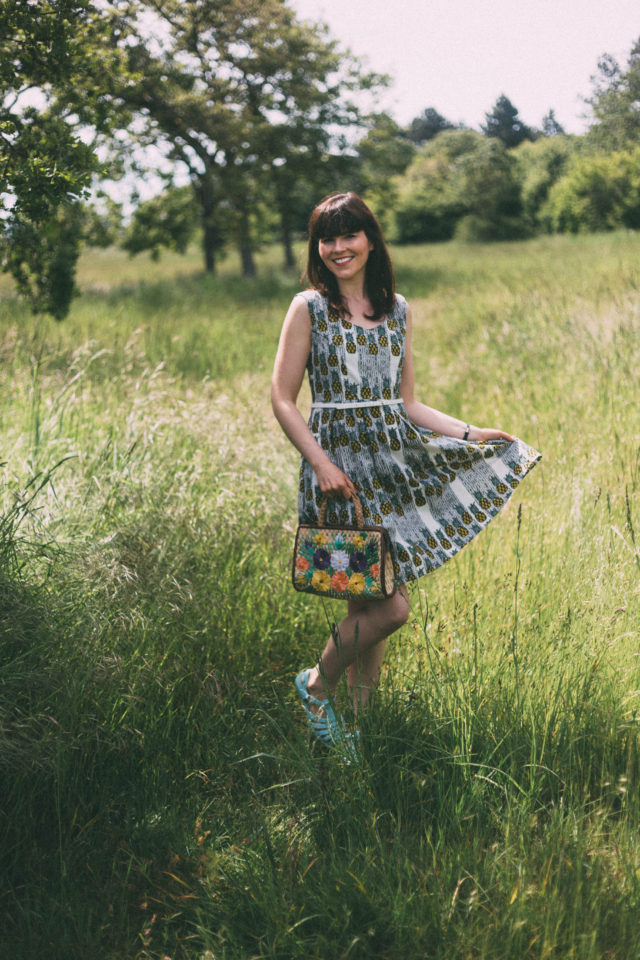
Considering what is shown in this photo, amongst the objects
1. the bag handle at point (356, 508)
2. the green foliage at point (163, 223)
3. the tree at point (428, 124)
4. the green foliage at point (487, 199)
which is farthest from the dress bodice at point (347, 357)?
the tree at point (428, 124)

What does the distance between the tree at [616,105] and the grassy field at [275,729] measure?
9.32 meters

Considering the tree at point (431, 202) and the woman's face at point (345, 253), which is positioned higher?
the tree at point (431, 202)

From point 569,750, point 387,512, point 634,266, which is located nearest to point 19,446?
point 387,512

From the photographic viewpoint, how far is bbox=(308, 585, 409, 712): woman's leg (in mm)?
2373

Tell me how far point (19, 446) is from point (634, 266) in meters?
8.57

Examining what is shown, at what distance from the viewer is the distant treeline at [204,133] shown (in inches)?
114

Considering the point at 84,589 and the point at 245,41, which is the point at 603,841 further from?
the point at 245,41

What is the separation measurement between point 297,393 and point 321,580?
2.01ft

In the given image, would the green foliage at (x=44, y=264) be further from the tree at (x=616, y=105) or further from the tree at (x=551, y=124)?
the tree at (x=551, y=124)

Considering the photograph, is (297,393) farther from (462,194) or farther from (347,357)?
(462,194)

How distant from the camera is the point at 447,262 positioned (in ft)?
72.2

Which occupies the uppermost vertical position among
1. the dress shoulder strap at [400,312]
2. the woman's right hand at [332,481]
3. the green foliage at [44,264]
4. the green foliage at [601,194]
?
the green foliage at [601,194]

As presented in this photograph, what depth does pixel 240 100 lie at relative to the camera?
1656 centimetres

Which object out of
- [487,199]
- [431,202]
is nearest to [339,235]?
[487,199]
